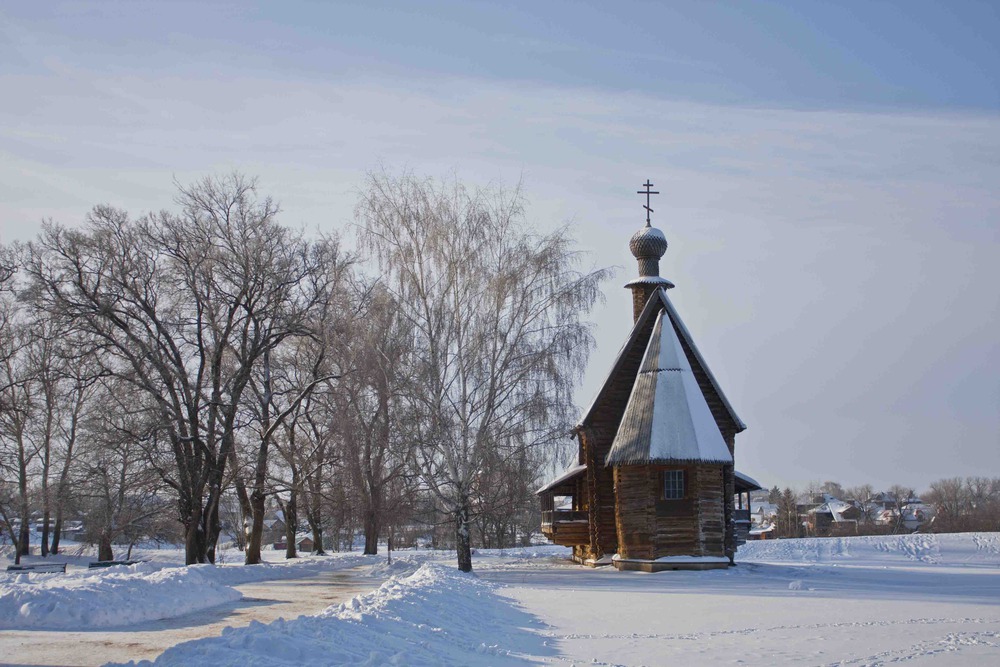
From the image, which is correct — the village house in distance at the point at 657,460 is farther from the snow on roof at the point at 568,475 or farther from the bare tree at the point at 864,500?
the bare tree at the point at 864,500

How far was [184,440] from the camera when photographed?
28688mm

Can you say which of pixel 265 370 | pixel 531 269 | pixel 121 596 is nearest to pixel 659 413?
pixel 531 269

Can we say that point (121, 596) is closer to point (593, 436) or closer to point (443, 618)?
point (443, 618)

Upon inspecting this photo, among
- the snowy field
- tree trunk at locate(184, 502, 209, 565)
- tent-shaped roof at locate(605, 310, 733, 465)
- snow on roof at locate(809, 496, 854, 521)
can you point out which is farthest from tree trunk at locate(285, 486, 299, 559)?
snow on roof at locate(809, 496, 854, 521)

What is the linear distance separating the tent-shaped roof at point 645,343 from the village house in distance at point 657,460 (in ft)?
0.11

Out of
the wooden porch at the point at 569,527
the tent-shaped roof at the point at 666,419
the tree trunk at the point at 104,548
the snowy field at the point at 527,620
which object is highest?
the tent-shaped roof at the point at 666,419

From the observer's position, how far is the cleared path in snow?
433 inches

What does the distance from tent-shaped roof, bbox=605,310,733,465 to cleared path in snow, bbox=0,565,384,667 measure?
10257 mm

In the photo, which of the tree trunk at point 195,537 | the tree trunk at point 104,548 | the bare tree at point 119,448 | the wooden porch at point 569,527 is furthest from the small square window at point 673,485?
the tree trunk at point 104,548

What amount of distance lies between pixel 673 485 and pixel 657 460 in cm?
149

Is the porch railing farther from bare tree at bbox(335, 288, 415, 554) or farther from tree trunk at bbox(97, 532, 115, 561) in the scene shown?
tree trunk at bbox(97, 532, 115, 561)

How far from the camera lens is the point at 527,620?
649 inches

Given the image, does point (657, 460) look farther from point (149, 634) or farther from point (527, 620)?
point (149, 634)

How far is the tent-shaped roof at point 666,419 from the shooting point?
27969 mm
